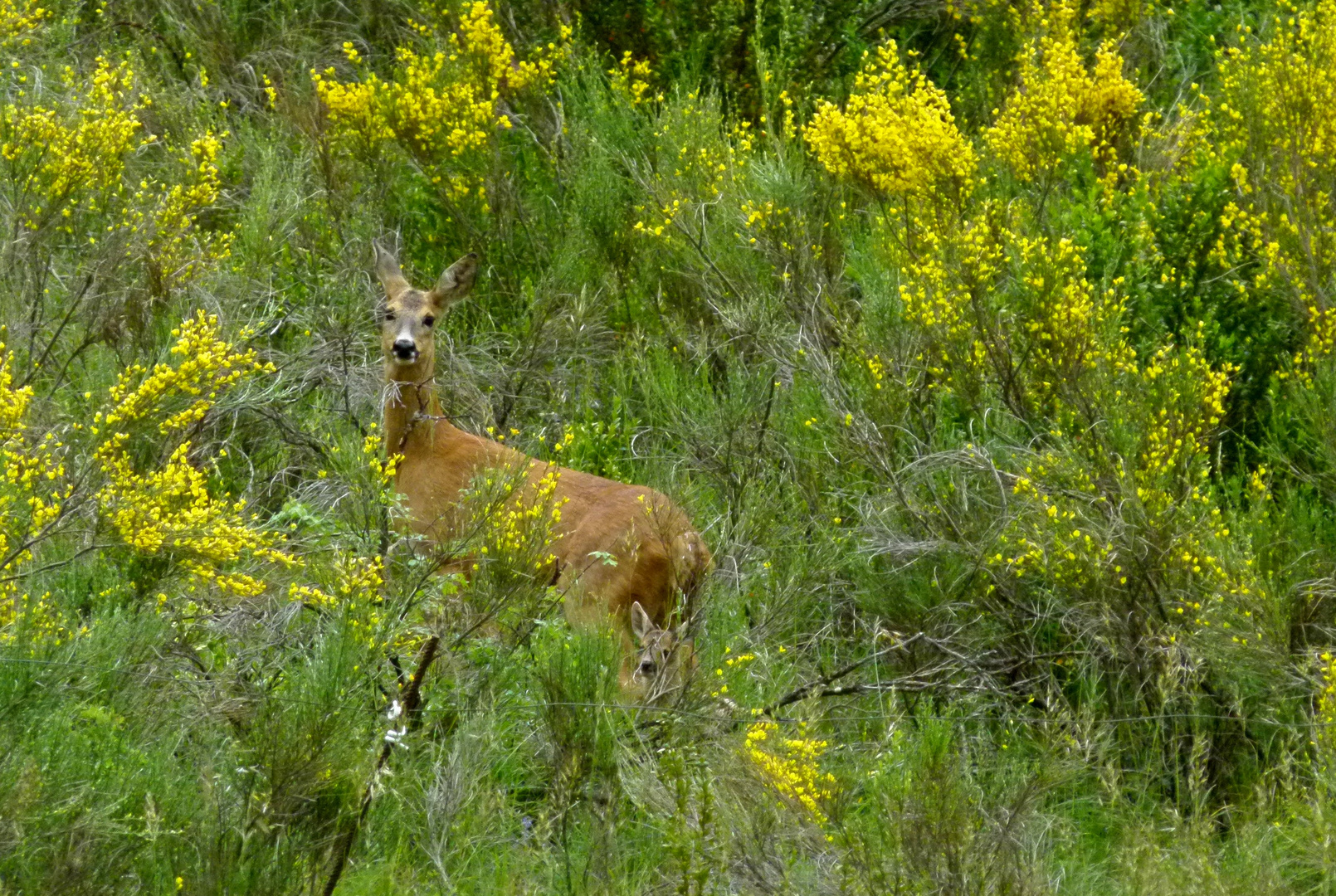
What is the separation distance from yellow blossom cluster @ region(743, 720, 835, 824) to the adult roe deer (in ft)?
2.56

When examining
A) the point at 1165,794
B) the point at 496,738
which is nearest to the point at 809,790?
the point at 496,738

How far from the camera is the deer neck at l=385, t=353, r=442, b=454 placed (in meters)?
8.37

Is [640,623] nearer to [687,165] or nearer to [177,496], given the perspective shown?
[177,496]

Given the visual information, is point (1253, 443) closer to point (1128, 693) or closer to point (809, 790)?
point (1128, 693)

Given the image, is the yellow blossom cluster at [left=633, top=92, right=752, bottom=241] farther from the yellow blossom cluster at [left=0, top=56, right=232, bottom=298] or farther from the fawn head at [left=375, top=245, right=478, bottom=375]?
the yellow blossom cluster at [left=0, top=56, right=232, bottom=298]

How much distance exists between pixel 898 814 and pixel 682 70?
6.74 meters

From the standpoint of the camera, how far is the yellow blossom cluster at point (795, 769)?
17.9 ft

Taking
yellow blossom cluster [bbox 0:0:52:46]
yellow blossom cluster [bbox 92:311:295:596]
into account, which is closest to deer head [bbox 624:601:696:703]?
yellow blossom cluster [bbox 92:311:295:596]

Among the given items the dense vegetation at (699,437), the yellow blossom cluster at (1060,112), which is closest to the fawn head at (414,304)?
the dense vegetation at (699,437)

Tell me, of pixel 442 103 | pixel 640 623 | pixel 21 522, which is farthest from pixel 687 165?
pixel 21 522

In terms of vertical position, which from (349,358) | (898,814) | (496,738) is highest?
(898,814)

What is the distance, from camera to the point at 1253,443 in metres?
7.69

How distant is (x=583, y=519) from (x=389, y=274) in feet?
6.98

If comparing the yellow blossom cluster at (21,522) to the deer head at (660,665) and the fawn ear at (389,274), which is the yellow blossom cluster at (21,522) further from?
the fawn ear at (389,274)
